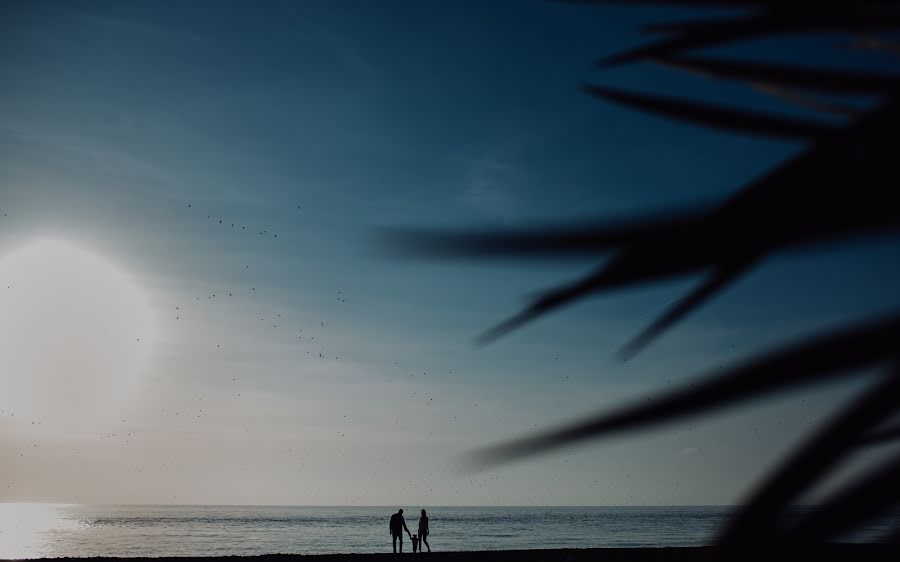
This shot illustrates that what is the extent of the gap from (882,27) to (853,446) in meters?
0.35

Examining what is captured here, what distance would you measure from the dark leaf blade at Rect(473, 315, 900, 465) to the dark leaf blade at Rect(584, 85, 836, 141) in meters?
0.29

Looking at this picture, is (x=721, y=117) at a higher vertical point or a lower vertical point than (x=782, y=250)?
higher

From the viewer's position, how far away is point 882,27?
0.53m

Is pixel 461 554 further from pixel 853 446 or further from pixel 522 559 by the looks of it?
pixel 853 446

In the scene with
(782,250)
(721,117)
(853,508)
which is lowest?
(853,508)

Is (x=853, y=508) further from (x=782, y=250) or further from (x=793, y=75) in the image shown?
(x=793, y=75)

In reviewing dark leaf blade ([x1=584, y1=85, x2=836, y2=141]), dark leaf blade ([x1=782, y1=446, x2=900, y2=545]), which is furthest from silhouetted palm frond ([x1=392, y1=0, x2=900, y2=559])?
dark leaf blade ([x1=584, y1=85, x2=836, y2=141])

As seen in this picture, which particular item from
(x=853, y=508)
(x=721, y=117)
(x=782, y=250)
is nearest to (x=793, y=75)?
(x=721, y=117)

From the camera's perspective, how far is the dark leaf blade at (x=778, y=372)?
0.36 m

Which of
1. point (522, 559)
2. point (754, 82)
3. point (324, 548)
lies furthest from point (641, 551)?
A: point (754, 82)

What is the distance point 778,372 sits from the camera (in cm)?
36

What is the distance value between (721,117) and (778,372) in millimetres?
378

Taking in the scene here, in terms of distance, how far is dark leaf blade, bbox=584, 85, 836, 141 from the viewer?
24.5 inches

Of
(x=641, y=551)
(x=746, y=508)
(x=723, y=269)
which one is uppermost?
(x=723, y=269)
